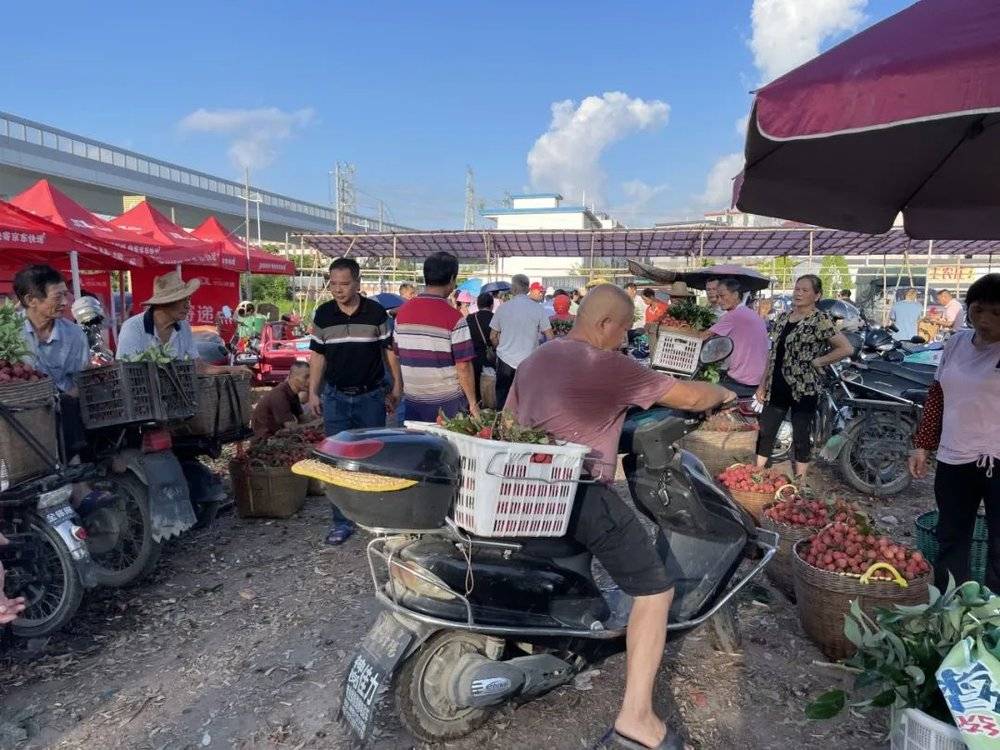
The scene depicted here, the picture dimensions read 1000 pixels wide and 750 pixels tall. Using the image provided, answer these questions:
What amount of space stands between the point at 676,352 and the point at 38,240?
8161 mm

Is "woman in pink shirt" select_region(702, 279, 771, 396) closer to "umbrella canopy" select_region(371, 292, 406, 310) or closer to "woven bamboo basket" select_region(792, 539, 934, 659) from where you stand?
"woven bamboo basket" select_region(792, 539, 934, 659)

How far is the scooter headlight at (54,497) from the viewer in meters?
3.45

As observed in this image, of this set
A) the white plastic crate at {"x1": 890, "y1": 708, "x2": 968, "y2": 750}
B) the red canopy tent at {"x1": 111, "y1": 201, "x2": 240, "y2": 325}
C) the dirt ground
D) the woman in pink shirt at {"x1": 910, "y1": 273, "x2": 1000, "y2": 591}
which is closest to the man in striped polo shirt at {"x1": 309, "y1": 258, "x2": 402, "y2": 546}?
the dirt ground

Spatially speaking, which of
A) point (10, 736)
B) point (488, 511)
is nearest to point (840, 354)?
point (488, 511)

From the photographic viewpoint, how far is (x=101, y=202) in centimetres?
2822

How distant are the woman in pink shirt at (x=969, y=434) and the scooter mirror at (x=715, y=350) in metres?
1.26

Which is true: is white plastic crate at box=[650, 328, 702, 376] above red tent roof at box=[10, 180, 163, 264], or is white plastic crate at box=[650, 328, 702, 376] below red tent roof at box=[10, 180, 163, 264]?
below

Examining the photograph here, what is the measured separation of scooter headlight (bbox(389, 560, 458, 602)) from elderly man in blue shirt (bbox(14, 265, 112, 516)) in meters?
2.40

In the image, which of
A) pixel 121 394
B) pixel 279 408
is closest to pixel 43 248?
pixel 279 408

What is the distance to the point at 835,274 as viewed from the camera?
30.2 m

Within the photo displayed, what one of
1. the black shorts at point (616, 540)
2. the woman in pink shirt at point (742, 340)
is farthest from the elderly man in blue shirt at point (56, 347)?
the woman in pink shirt at point (742, 340)

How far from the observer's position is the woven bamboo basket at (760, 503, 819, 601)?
4.08m

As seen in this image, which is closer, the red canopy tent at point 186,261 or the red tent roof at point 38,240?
the red tent roof at point 38,240

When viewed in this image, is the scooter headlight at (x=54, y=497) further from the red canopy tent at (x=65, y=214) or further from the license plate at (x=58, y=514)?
the red canopy tent at (x=65, y=214)
